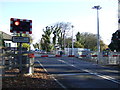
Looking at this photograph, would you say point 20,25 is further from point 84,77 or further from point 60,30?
point 60,30

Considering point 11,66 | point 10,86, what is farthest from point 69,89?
point 11,66

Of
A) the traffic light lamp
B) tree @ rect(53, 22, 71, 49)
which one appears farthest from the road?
tree @ rect(53, 22, 71, 49)

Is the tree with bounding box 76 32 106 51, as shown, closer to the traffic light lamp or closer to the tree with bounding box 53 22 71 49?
the tree with bounding box 53 22 71 49

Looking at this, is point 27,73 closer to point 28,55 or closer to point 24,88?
point 28,55

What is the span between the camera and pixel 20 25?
996cm

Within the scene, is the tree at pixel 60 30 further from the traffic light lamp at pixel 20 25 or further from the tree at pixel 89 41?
the traffic light lamp at pixel 20 25

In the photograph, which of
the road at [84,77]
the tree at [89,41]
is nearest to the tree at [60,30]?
the tree at [89,41]

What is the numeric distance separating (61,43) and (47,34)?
6.10 meters

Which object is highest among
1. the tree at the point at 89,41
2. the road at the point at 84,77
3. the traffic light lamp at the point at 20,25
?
the tree at the point at 89,41

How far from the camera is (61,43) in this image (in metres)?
73.1

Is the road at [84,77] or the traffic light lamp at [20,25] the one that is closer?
the road at [84,77]

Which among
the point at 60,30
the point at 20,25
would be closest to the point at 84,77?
the point at 20,25

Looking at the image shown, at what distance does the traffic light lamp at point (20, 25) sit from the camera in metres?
9.80

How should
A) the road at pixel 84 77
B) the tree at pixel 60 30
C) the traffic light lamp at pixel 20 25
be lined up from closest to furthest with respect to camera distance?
the road at pixel 84 77
the traffic light lamp at pixel 20 25
the tree at pixel 60 30
